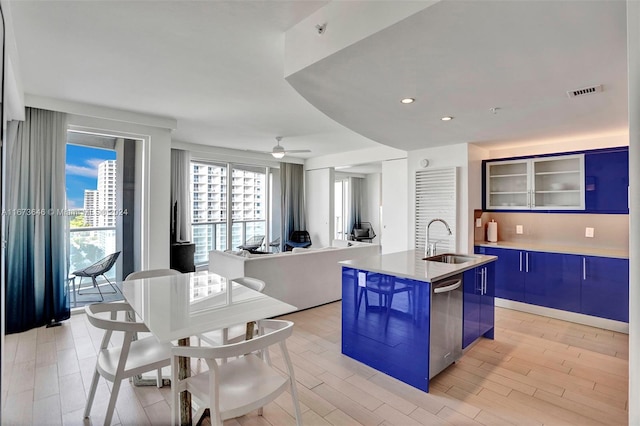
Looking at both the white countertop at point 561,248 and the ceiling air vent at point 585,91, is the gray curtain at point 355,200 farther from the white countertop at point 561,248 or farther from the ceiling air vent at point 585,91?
the ceiling air vent at point 585,91

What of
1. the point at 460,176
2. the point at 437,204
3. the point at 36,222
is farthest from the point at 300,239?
the point at 36,222

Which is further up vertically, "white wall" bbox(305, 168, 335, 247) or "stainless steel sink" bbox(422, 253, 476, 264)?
"white wall" bbox(305, 168, 335, 247)

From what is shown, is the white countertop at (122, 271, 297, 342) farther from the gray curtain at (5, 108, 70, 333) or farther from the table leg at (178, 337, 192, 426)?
the gray curtain at (5, 108, 70, 333)

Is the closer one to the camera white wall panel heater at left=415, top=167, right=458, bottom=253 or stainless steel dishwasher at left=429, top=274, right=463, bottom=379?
stainless steel dishwasher at left=429, top=274, right=463, bottom=379

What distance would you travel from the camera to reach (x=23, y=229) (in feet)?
11.9

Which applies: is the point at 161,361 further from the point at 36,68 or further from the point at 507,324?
the point at 507,324

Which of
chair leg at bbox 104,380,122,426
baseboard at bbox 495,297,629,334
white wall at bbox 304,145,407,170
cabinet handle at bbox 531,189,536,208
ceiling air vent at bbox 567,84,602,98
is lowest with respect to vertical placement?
baseboard at bbox 495,297,629,334

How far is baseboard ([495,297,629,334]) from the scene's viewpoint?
11.9 feet

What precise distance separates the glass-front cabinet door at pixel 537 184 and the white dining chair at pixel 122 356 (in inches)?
181

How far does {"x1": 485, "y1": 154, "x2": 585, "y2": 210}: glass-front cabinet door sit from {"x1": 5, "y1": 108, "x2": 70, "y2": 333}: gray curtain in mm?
5712

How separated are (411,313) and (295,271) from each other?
6.39 feet

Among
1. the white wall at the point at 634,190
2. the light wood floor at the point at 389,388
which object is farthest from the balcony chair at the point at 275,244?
the white wall at the point at 634,190

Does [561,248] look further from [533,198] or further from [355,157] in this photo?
[355,157]

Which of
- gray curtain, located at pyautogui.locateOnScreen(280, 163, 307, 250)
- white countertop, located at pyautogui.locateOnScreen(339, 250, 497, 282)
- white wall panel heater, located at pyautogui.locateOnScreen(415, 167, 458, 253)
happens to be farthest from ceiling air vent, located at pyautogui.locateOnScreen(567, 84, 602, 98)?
gray curtain, located at pyautogui.locateOnScreen(280, 163, 307, 250)
